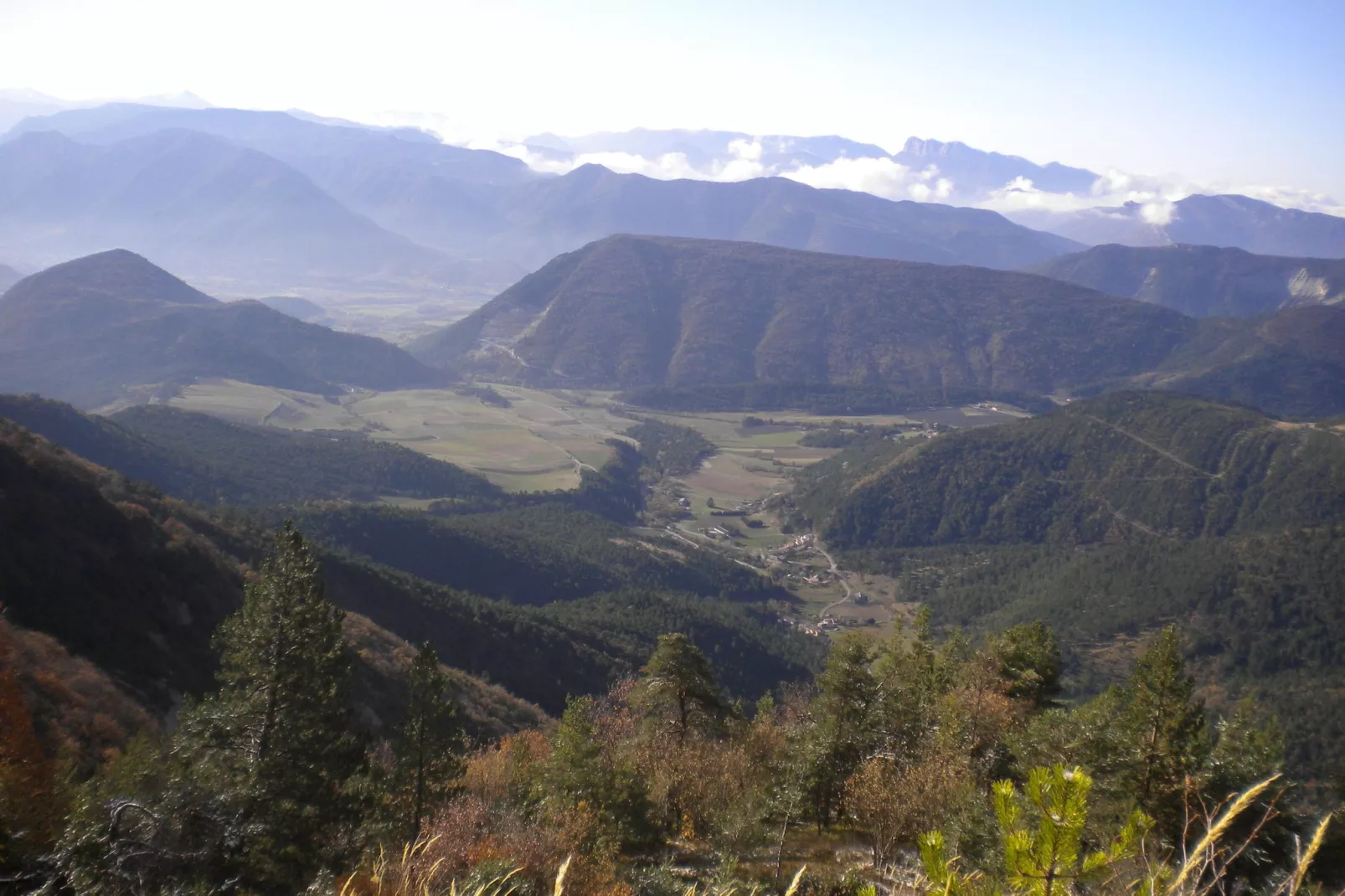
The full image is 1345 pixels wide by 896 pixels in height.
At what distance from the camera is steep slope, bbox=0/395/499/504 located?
9375cm

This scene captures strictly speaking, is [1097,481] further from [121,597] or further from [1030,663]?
[121,597]

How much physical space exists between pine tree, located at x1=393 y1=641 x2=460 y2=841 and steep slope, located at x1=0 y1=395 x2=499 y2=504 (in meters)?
82.3

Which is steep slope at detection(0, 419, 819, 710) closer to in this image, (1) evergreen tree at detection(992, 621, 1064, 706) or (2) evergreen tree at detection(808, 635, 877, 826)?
(2) evergreen tree at detection(808, 635, 877, 826)

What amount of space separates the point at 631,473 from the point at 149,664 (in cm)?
12634

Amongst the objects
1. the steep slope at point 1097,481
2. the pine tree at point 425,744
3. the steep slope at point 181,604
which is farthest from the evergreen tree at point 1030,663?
the steep slope at point 1097,481

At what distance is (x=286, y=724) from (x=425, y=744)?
469cm

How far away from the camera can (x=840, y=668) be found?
2625cm

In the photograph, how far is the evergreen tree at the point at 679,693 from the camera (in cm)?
2845

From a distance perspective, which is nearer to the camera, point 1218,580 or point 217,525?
point 217,525

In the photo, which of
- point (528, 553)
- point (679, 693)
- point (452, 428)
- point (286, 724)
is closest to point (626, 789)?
point (679, 693)

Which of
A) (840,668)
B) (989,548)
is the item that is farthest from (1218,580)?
(840,668)

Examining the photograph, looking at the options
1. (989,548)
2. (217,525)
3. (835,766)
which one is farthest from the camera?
(989,548)

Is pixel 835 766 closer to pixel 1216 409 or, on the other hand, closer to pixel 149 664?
pixel 149 664

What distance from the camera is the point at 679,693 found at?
28578 millimetres
